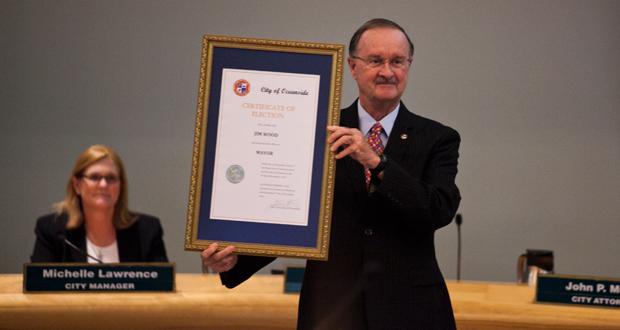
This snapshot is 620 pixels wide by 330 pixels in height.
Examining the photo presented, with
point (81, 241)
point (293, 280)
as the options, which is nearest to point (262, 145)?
point (293, 280)

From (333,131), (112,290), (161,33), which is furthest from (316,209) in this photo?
(161,33)

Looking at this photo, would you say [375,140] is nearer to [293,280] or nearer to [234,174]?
[234,174]

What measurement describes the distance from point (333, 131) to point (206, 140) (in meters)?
0.32

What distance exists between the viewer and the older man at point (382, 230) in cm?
218

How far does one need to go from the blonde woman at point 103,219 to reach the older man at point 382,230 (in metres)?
2.24

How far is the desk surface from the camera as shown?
3.03 meters

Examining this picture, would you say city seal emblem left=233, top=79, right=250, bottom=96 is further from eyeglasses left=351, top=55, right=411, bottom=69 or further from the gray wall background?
the gray wall background

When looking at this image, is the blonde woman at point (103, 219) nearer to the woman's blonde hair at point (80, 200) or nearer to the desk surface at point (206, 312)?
the woman's blonde hair at point (80, 200)

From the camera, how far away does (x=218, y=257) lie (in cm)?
215

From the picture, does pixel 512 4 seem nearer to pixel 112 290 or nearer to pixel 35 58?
pixel 35 58

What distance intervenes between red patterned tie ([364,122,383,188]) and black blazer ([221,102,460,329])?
0.06 feet

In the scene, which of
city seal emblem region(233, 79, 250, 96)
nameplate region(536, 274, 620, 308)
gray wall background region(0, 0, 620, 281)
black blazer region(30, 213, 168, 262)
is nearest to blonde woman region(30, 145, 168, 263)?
black blazer region(30, 213, 168, 262)

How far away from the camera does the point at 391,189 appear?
79.8 inches

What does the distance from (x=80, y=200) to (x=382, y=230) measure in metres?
2.60
